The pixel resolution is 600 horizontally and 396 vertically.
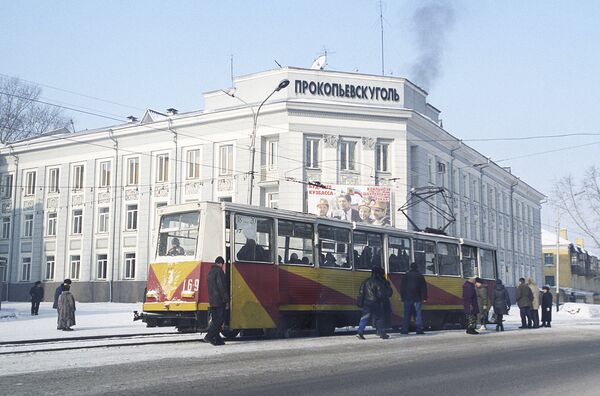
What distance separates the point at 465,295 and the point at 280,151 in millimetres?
24507

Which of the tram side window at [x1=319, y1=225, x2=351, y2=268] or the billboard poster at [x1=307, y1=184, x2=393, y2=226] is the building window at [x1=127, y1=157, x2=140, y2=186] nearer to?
the billboard poster at [x1=307, y1=184, x2=393, y2=226]

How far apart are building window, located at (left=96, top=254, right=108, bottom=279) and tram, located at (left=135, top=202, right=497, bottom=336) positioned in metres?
31.9

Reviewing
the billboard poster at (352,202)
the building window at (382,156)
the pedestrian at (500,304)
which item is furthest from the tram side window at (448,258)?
the building window at (382,156)

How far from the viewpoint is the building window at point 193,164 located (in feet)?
156

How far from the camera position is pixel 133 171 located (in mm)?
50406

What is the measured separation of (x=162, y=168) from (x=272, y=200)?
8.79 metres

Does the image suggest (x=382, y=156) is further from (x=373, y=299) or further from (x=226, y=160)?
(x=373, y=299)

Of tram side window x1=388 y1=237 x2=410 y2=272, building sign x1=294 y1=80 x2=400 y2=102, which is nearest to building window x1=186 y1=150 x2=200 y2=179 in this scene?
building sign x1=294 y1=80 x2=400 y2=102

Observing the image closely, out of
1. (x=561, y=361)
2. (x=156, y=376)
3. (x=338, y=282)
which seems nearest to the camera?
(x=156, y=376)

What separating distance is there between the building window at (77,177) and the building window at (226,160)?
39.3ft

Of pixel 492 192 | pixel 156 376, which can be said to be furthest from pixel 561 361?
pixel 492 192

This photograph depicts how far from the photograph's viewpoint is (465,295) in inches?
835

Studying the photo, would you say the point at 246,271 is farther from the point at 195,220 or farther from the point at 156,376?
the point at 156,376

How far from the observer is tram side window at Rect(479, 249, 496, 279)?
2672 cm
